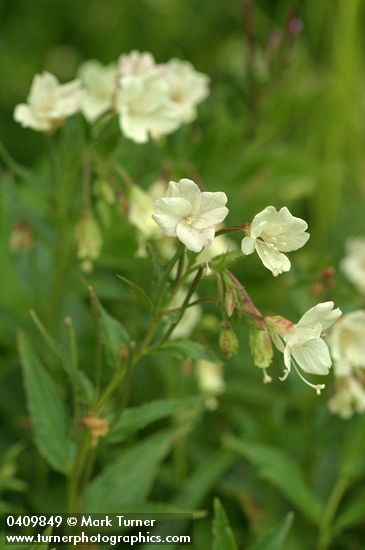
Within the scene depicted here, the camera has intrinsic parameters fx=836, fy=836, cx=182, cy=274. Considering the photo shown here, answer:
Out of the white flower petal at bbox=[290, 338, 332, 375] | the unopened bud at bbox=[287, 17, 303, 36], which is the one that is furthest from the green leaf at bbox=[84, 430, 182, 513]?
the unopened bud at bbox=[287, 17, 303, 36]

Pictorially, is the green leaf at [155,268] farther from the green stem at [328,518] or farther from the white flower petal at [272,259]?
the green stem at [328,518]

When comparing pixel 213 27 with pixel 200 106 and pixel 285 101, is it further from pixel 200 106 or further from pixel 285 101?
pixel 200 106

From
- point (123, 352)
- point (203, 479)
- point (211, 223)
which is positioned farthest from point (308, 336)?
point (203, 479)

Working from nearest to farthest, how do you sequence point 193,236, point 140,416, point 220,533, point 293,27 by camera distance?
point 193,236, point 220,533, point 140,416, point 293,27

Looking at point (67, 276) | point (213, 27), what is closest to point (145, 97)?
point (67, 276)

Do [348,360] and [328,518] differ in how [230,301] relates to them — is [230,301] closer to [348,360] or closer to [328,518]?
[348,360]

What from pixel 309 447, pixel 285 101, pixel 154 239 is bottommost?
pixel 309 447

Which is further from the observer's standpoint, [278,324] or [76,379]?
[76,379]
